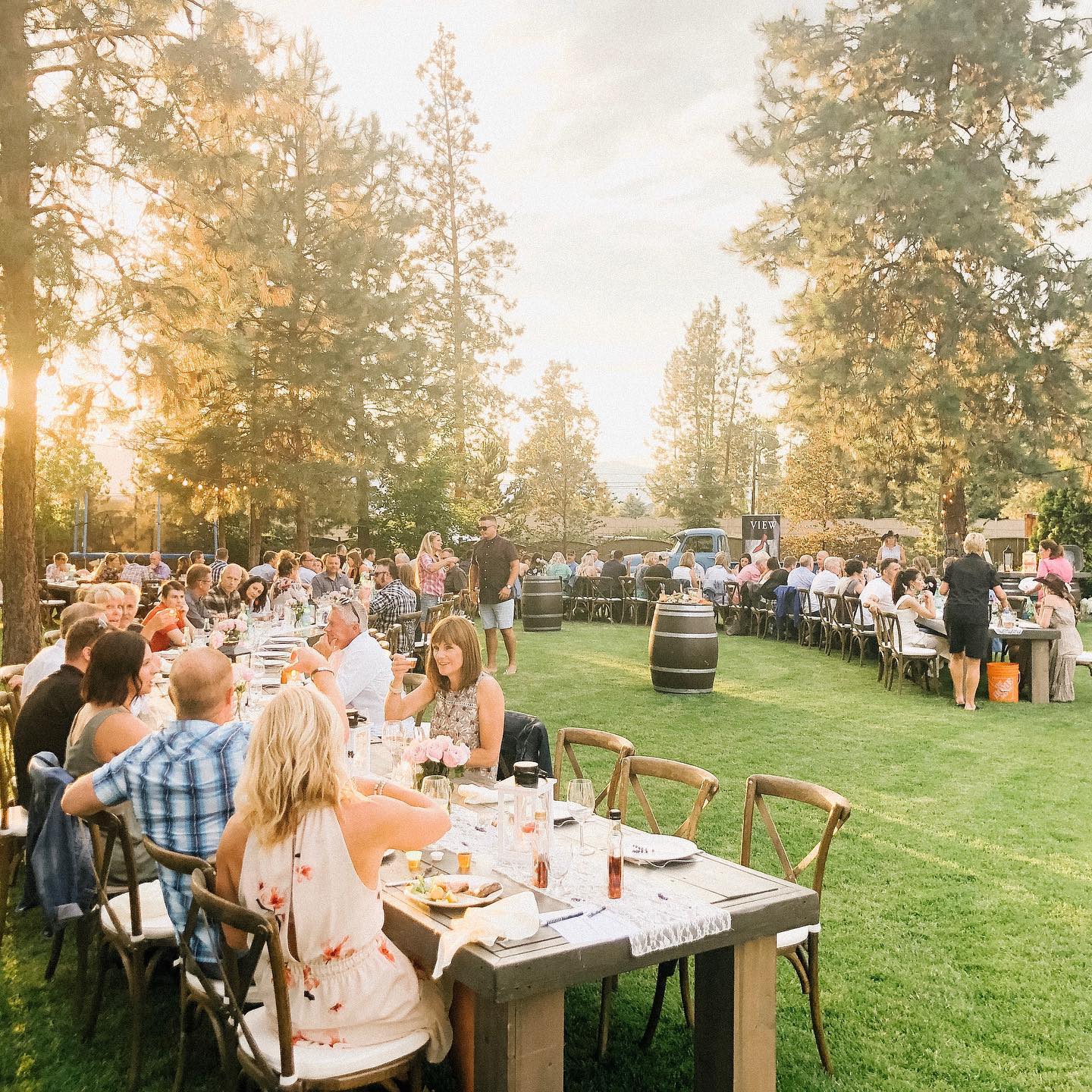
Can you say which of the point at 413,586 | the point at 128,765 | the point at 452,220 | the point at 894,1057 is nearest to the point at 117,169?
the point at 413,586

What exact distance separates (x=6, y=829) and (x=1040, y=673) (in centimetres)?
950

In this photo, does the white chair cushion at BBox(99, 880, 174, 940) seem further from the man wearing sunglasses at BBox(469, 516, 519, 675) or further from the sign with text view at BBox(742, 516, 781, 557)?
the sign with text view at BBox(742, 516, 781, 557)

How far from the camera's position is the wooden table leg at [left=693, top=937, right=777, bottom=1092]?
2.57 m

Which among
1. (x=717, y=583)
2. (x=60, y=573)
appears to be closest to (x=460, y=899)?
(x=717, y=583)

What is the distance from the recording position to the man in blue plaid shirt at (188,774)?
8.98 feet

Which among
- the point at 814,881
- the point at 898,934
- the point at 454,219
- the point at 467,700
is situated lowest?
the point at 898,934

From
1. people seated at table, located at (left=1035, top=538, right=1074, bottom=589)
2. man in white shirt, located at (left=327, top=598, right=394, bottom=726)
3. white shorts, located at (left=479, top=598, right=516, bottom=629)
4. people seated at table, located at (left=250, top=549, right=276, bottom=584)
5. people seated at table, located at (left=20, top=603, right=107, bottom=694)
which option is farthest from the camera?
people seated at table, located at (left=250, top=549, right=276, bottom=584)

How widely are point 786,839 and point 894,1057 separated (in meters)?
2.17

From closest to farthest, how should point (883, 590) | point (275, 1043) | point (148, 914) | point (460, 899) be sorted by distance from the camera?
point (275, 1043) < point (460, 899) < point (148, 914) < point (883, 590)

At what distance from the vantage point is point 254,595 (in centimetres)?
1052

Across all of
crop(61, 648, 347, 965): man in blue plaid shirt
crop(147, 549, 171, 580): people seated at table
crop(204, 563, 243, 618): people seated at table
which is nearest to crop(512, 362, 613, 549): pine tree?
crop(147, 549, 171, 580): people seated at table

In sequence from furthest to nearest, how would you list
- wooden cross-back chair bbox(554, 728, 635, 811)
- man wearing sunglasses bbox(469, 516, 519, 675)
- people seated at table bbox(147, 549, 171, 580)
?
people seated at table bbox(147, 549, 171, 580), man wearing sunglasses bbox(469, 516, 519, 675), wooden cross-back chair bbox(554, 728, 635, 811)

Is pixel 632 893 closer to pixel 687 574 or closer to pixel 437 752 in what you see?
pixel 437 752

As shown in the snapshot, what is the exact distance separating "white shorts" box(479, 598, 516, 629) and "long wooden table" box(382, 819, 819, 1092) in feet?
27.1
